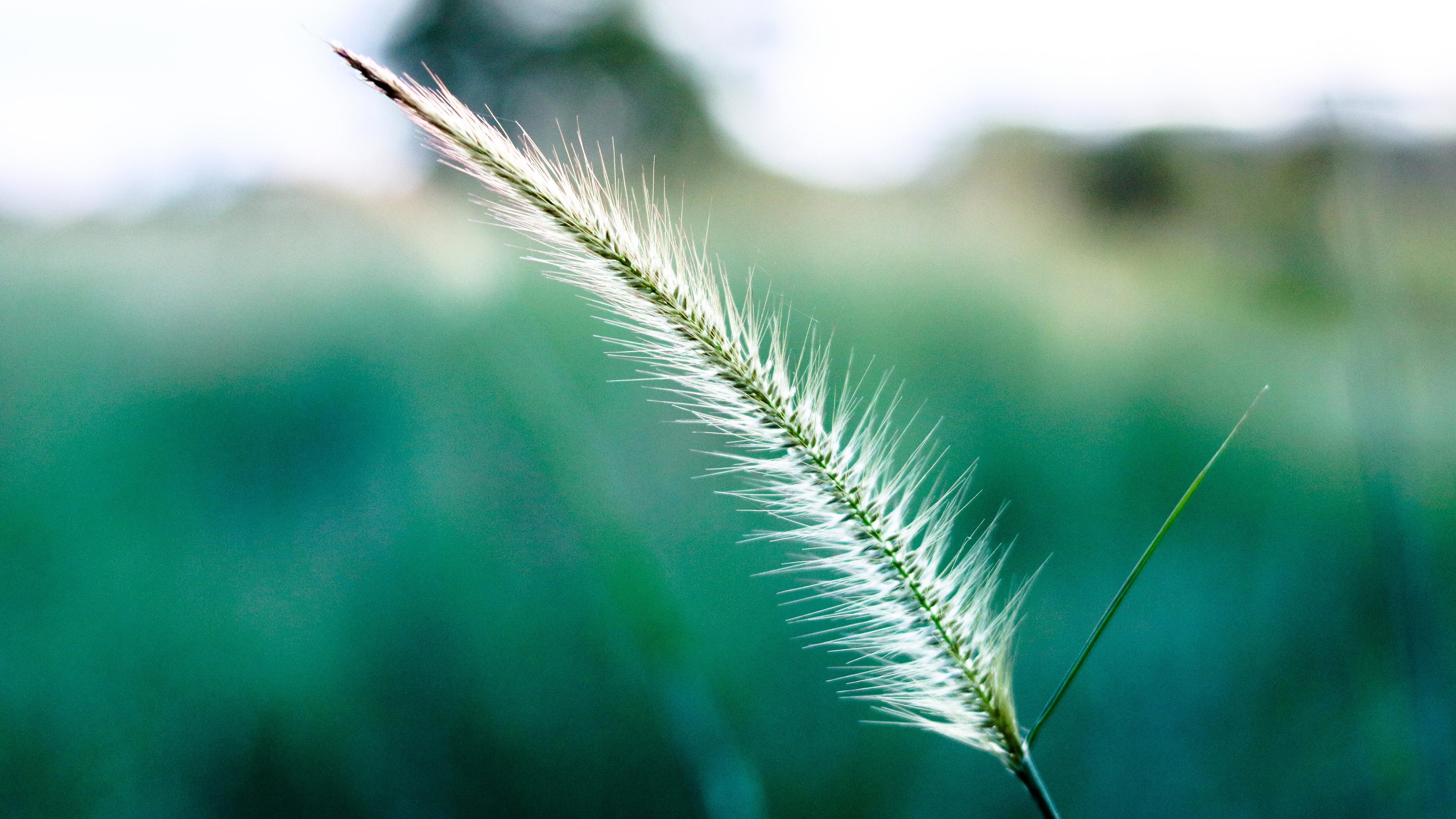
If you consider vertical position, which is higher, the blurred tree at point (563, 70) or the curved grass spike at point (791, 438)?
the blurred tree at point (563, 70)

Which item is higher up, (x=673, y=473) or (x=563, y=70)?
(x=563, y=70)

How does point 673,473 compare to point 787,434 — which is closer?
point 787,434

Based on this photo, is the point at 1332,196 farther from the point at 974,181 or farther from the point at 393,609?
the point at 393,609

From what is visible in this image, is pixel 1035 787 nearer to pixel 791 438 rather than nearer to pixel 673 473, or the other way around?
pixel 791 438

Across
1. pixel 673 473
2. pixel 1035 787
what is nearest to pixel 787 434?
pixel 1035 787

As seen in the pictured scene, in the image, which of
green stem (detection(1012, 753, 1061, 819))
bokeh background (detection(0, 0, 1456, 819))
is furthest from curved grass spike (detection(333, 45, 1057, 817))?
bokeh background (detection(0, 0, 1456, 819))

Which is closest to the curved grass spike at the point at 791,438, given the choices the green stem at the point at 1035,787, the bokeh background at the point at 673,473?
the green stem at the point at 1035,787

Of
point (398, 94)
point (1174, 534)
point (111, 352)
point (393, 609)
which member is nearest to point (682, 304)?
point (398, 94)

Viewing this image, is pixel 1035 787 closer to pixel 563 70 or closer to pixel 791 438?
pixel 791 438

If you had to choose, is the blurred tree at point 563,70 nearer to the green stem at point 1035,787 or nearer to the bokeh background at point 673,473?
the bokeh background at point 673,473

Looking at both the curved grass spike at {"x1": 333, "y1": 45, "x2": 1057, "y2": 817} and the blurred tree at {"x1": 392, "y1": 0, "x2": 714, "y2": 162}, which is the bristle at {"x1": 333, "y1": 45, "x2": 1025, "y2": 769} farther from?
the blurred tree at {"x1": 392, "y1": 0, "x2": 714, "y2": 162}
